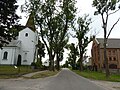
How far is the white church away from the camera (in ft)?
201

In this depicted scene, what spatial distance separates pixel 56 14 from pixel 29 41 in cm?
2165

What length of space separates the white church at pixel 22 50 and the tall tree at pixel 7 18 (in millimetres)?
30438

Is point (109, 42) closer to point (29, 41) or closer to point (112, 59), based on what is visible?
point (112, 59)

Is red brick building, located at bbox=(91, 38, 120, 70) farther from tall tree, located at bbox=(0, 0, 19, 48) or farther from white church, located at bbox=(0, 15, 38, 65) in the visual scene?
tall tree, located at bbox=(0, 0, 19, 48)

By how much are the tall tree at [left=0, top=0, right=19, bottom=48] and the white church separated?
3044 cm

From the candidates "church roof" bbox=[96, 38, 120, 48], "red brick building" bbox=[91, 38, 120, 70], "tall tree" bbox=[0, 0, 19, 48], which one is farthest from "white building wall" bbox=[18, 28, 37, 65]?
"tall tree" bbox=[0, 0, 19, 48]

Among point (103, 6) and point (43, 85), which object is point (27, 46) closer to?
point (103, 6)

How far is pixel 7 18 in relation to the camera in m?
29.1

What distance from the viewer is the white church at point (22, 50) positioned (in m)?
61.2

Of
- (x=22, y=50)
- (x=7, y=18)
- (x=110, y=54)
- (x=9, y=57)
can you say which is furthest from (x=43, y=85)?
(x=110, y=54)

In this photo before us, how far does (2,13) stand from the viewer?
28.3 metres

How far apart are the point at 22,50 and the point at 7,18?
3596 centimetres

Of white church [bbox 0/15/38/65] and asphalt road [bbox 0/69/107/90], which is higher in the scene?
white church [bbox 0/15/38/65]

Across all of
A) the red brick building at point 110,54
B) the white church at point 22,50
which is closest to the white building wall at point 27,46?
the white church at point 22,50
